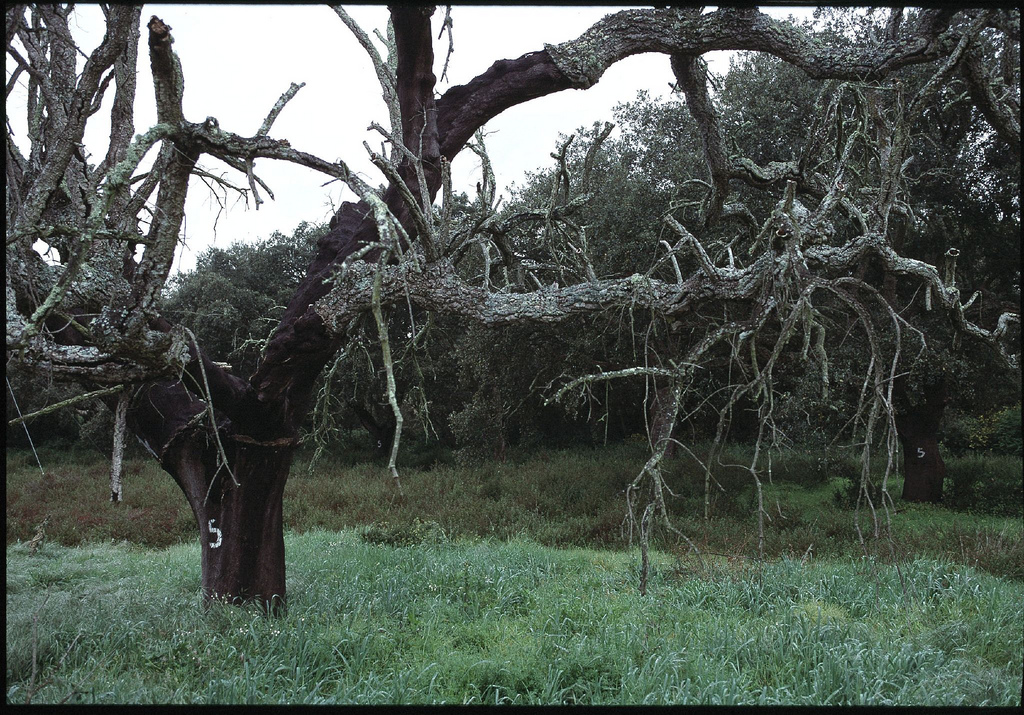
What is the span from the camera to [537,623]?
5352 mm

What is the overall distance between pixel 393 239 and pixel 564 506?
34.5 feet

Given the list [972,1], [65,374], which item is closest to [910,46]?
[972,1]

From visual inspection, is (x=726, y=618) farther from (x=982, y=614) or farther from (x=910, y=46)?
(x=910, y=46)

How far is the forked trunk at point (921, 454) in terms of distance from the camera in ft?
42.6

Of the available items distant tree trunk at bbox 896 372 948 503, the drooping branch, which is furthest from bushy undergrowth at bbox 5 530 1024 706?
distant tree trunk at bbox 896 372 948 503

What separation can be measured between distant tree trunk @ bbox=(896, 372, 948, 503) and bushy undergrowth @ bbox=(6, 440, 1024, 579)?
430mm

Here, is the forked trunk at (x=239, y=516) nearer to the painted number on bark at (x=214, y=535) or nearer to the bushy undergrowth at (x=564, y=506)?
the painted number on bark at (x=214, y=535)

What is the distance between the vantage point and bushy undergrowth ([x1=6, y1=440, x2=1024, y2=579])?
1015cm

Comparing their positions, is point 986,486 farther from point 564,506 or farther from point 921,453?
point 564,506

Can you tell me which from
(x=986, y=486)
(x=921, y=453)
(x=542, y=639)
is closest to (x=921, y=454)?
(x=921, y=453)

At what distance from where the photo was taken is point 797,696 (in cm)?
400

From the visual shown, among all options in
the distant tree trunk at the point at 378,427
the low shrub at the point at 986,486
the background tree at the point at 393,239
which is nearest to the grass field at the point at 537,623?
the background tree at the point at 393,239

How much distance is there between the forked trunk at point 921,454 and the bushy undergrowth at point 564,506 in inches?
16.7

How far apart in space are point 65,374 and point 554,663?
11.2ft
